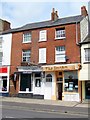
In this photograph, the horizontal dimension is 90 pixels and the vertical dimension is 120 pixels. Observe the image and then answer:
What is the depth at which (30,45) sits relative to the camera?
29.9 m

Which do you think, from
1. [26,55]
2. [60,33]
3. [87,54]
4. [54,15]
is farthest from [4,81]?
[87,54]

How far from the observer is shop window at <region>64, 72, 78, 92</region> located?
26428mm

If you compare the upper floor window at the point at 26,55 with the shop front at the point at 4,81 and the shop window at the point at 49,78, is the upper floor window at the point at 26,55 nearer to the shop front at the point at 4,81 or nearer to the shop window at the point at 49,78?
the shop front at the point at 4,81

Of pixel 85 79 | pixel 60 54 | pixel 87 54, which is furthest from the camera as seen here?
pixel 60 54

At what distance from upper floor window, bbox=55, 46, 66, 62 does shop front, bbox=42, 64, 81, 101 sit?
0.95 m

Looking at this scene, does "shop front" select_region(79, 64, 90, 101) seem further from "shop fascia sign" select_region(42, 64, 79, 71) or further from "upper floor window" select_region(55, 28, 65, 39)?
"upper floor window" select_region(55, 28, 65, 39)

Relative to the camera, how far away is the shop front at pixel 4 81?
30.6 m

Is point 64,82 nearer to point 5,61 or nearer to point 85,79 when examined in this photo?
point 85,79

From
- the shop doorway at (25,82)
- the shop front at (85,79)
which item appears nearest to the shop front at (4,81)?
the shop doorway at (25,82)

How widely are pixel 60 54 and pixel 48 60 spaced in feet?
5.34

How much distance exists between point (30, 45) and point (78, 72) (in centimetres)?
728

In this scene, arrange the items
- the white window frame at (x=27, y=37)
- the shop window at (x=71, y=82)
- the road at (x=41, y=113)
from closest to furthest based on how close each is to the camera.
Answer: the road at (x=41, y=113), the shop window at (x=71, y=82), the white window frame at (x=27, y=37)

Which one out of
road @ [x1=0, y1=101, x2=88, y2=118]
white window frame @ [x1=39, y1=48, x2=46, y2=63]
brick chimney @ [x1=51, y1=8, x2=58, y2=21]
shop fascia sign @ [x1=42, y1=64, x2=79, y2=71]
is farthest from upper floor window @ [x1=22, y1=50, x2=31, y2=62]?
road @ [x1=0, y1=101, x2=88, y2=118]

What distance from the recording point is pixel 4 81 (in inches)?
1227
